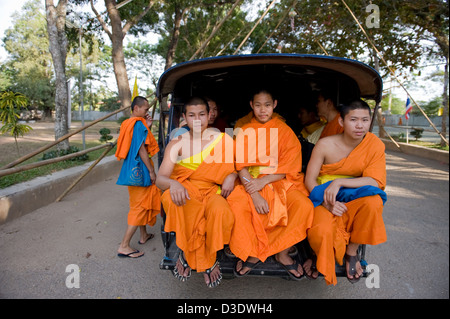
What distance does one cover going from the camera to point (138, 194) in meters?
3.27

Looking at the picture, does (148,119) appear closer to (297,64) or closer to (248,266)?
(297,64)

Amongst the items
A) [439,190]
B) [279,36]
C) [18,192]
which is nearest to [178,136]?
[18,192]

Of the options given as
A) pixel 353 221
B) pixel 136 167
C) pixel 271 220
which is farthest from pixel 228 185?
pixel 136 167

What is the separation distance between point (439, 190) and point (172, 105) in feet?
18.1

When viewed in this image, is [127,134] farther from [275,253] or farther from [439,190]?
[439,190]

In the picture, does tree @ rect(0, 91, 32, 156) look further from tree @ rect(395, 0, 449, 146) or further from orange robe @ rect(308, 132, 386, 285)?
tree @ rect(395, 0, 449, 146)

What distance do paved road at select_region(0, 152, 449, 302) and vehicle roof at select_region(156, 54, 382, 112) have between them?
133cm

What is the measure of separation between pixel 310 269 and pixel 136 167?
1.96m

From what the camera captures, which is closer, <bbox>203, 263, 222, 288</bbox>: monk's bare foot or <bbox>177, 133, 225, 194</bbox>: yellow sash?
<bbox>203, 263, 222, 288</bbox>: monk's bare foot

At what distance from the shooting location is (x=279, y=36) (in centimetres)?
1425

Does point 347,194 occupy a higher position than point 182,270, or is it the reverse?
point 347,194

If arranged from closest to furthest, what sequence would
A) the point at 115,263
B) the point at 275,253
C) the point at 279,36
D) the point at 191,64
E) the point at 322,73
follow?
1. the point at 275,253
2. the point at 191,64
3. the point at 115,263
4. the point at 322,73
5. the point at 279,36

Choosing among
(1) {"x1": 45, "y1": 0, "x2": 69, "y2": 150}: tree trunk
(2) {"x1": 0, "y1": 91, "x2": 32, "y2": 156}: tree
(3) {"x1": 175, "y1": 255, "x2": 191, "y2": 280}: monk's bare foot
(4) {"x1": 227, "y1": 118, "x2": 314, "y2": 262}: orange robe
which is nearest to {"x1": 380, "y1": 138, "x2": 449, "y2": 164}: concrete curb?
(4) {"x1": 227, "y1": 118, "x2": 314, "y2": 262}: orange robe

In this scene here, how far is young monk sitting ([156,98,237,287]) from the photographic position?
2242 mm
